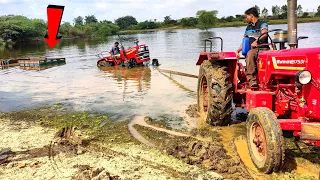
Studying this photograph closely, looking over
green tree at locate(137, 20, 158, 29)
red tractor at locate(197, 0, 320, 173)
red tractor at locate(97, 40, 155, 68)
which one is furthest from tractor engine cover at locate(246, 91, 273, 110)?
green tree at locate(137, 20, 158, 29)

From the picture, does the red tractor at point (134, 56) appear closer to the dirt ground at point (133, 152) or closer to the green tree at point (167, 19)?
the dirt ground at point (133, 152)

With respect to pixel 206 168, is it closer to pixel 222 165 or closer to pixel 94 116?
pixel 222 165

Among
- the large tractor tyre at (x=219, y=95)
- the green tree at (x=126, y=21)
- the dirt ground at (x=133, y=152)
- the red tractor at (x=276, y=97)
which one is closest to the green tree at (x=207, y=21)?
the green tree at (x=126, y=21)

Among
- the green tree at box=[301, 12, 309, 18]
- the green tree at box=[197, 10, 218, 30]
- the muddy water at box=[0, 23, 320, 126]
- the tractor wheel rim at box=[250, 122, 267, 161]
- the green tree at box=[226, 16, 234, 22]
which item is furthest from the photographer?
the green tree at box=[226, 16, 234, 22]

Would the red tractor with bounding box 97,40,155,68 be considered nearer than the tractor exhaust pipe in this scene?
No

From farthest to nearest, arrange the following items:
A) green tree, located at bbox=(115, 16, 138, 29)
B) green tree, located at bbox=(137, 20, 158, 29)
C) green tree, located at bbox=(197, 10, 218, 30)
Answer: green tree, located at bbox=(115, 16, 138, 29) → green tree, located at bbox=(137, 20, 158, 29) → green tree, located at bbox=(197, 10, 218, 30)

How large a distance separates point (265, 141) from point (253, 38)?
7.24 feet

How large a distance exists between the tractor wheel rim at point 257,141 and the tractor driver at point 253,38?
108cm

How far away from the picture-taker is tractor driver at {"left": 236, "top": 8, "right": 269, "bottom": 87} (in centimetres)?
496

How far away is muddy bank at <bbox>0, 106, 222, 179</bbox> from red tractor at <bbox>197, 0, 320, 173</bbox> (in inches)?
28.3

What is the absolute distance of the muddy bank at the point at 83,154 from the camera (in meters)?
4.01

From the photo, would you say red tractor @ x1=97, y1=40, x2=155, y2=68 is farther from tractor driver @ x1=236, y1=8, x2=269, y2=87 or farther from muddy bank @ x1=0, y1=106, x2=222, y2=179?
tractor driver @ x1=236, y1=8, x2=269, y2=87

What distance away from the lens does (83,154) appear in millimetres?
4715

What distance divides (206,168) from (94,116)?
3.61 m
